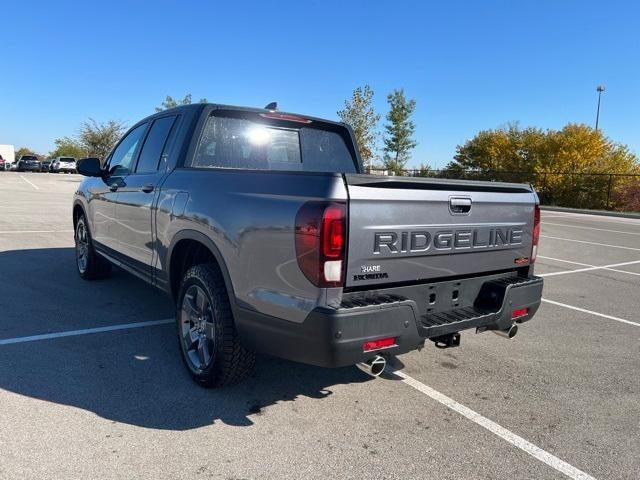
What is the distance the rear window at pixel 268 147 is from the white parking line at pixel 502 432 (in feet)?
6.50

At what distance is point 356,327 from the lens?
258 cm

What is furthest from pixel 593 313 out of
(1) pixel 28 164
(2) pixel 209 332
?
(1) pixel 28 164

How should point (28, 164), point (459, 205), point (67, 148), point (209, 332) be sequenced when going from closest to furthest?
point (459, 205), point (209, 332), point (28, 164), point (67, 148)

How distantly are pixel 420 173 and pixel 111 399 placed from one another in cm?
3386

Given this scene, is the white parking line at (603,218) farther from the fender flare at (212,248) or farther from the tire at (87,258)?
the fender flare at (212,248)

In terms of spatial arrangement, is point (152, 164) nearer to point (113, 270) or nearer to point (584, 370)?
point (113, 270)

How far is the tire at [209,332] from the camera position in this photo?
3.17m

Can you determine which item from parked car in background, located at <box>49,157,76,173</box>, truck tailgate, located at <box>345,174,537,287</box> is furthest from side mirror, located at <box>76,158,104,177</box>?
parked car in background, located at <box>49,157,76,173</box>

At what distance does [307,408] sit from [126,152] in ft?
11.3

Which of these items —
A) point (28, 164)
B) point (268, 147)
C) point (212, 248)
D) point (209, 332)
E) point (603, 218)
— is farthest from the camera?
point (28, 164)

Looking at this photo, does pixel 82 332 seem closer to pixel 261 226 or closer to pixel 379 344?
pixel 261 226

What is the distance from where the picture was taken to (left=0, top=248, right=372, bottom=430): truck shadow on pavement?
3135 millimetres

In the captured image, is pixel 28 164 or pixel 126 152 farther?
pixel 28 164

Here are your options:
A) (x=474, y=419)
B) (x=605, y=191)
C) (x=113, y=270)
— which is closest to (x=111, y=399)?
(x=474, y=419)
